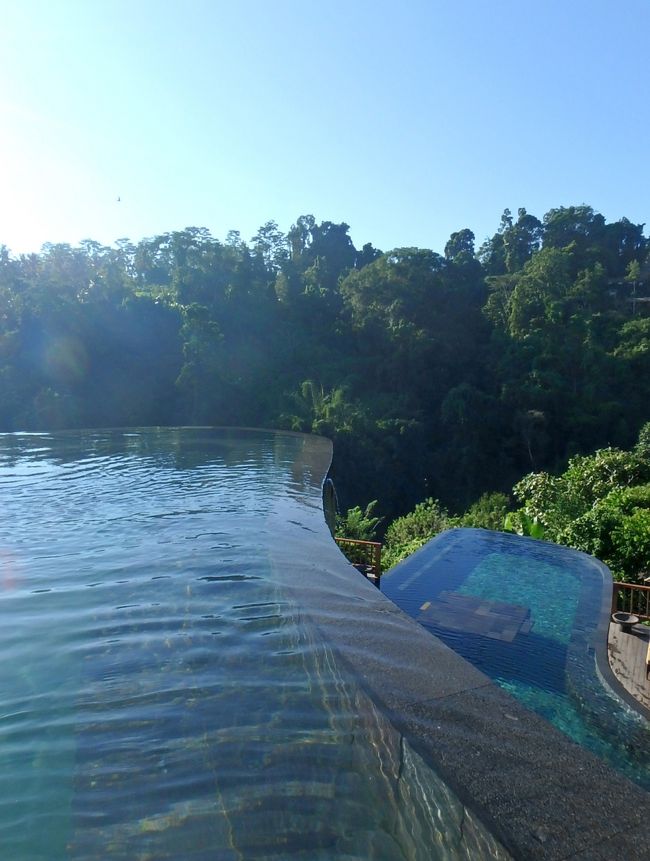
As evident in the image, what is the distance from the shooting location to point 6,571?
418 centimetres

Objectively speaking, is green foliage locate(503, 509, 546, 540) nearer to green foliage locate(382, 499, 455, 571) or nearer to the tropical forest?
green foliage locate(382, 499, 455, 571)

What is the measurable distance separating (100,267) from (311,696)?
27260 mm

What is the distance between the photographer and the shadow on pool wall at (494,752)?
5.32 feet

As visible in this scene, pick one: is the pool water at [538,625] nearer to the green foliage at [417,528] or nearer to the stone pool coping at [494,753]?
the stone pool coping at [494,753]

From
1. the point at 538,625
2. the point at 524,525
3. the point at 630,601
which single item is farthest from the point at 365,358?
the point at 538,625

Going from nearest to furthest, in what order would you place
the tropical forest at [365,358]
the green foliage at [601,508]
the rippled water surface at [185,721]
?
the rippled water surface at [185,721], the green foliage at [601,508], the tropical forest at [365,358]

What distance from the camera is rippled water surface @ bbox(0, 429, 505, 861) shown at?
1812 mm

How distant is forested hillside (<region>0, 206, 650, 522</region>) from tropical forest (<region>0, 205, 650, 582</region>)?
7 cm

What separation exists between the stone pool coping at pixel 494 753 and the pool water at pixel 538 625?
698mm

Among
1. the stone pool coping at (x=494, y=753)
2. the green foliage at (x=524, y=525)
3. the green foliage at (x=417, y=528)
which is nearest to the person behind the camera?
the stone pool coping at (x=494, y=753)

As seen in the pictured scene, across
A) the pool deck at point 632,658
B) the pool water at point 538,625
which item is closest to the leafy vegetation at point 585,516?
the pool water at point 538,625

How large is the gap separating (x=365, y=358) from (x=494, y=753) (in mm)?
24481

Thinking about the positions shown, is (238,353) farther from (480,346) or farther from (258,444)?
(258,444)

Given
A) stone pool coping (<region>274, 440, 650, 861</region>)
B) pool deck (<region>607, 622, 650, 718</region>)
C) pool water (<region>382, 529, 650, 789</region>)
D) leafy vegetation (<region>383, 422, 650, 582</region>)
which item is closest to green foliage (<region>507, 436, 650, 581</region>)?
leafy vegetation (<region>383, 422, 650, 582</region>)
